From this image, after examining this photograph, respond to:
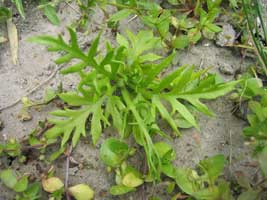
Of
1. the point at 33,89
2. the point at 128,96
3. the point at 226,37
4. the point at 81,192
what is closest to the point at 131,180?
the point at 81,192

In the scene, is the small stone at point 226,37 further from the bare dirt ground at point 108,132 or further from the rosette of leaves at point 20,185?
the rosette of leaves at point 20,185

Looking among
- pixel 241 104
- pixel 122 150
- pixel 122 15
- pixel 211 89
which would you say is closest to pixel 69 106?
pixel 122 150

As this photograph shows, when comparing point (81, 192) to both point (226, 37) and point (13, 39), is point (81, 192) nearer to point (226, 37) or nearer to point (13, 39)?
point (13, 39)

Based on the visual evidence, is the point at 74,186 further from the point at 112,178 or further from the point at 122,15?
the point at 122,15

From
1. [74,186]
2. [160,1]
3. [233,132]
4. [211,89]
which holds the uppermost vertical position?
[160,1]

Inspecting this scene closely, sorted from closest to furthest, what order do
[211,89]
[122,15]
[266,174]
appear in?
[266,174] < [211,89] < [122,15]

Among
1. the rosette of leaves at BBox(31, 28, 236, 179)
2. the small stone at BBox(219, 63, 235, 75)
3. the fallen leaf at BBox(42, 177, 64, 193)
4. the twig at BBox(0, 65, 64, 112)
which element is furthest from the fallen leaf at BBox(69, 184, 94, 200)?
the small stone at BBox(219, 63, 235, 75)

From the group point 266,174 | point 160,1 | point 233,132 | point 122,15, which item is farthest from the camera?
point 160,1
